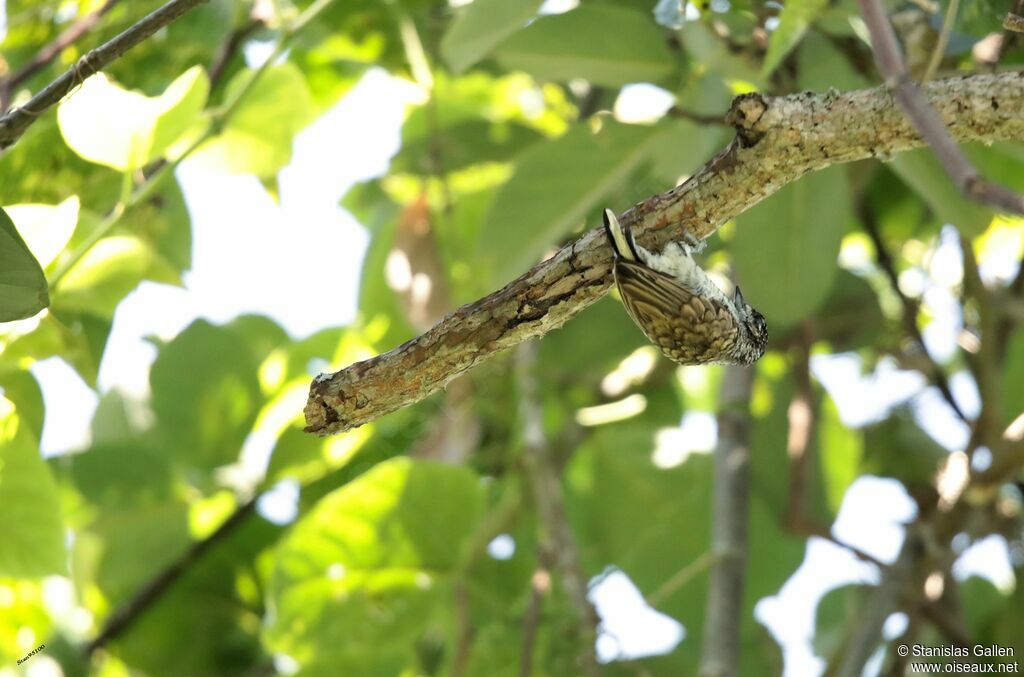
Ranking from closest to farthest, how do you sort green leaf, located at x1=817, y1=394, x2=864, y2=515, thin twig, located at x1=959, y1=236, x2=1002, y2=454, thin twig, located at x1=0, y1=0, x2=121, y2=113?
thin twig, located at x1=0, y1=0, x2=121, y2=113 → thin twig, located at x1=959, y1=236, x2=1002, y2=454 → green leaf, located at x1=817, y1=394, x2=864, y2=515

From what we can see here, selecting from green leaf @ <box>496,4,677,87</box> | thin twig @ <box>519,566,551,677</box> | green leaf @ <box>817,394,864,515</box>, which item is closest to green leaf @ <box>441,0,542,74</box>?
green leaf @ <box>496,4,677,87</box>

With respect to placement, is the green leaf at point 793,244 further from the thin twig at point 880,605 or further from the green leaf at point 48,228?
the green leaf at point 48,228

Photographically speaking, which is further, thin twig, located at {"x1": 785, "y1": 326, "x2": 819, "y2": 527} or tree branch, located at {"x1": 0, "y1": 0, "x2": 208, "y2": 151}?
thin twig, located at {"x1": 785, "y1": 326, "x2": 819, "y2": 527}

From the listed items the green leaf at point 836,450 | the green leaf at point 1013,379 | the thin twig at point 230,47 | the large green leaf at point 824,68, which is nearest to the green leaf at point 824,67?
the large green leaf at point 824,68

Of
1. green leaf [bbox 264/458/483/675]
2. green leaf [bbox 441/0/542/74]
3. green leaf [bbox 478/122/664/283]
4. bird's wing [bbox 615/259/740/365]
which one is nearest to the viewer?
bird's wing [bbox 615/259/740/365]

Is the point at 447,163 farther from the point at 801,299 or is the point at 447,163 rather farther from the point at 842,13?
the point at 842,13

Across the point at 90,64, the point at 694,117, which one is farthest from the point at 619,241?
the point at 694,117

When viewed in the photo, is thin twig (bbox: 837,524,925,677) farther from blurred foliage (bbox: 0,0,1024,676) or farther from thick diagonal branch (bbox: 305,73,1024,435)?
thick diagonal branch (bbox: 305,73,1024,435)
